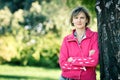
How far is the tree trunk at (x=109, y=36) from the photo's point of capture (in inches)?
196

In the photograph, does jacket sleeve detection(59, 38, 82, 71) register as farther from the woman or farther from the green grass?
the green grass

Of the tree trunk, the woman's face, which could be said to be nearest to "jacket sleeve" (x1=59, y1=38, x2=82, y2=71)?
the woman's face

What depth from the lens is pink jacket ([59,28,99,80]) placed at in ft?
17.7

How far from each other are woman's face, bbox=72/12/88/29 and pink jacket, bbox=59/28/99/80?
0.36 feet

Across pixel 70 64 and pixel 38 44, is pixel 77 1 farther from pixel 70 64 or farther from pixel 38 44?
pixel 38 44

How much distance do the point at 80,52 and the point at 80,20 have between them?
0.41m

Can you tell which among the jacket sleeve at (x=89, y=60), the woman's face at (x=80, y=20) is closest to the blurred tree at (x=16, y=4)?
the woman's face at (x=80, y=20)

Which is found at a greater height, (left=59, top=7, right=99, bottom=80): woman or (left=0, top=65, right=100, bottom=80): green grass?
(left=59, top=7, right=99, bottom=80): woman

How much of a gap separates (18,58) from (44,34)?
118 inches

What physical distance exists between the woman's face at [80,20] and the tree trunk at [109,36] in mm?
435

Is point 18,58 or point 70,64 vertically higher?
point 70,64

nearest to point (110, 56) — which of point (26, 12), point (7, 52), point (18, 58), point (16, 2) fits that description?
point (7, 52)

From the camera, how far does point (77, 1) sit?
8352 millimetres

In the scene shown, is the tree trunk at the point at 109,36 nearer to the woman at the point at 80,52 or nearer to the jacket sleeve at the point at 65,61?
the woman at the point at 80,52
